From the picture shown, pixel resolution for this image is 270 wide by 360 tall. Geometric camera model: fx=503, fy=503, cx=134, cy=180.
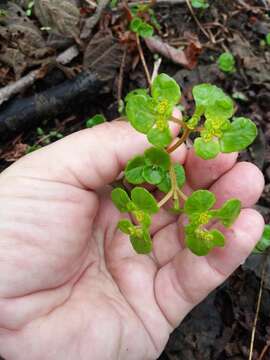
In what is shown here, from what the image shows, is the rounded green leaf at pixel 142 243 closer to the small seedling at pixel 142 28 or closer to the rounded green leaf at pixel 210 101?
the rounded green leaf at pixel 210 101

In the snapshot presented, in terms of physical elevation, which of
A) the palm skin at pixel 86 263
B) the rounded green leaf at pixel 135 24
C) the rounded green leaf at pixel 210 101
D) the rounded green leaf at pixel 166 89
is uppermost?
the rounded green leaf at pixel 166 89

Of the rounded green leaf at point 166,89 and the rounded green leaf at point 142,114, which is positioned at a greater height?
the rounded green leaf at point 166,89

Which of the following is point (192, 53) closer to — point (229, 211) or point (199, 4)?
point (199, 4)

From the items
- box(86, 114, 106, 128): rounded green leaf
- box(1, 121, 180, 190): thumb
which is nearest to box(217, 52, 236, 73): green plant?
box(86, 114, 106, 128): rounded green leaf

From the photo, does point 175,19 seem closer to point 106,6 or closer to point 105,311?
point 106,6

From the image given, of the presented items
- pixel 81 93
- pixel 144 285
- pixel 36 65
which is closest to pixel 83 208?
pixel 144 285

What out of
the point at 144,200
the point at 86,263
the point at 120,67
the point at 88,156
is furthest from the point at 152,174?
the point at 120,67

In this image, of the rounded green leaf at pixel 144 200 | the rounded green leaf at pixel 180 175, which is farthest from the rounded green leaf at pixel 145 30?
the rounded green leaf at pixel 144 200
